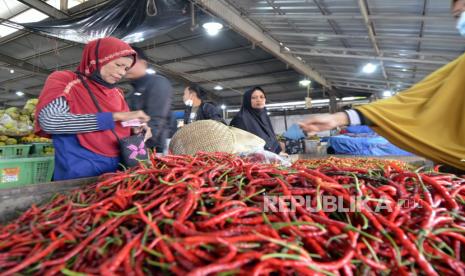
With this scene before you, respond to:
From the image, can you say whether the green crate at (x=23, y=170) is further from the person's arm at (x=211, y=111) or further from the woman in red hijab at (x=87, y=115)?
the person's arm at (x=211, y=111)

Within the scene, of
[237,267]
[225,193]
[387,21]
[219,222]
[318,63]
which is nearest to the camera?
[237,267]

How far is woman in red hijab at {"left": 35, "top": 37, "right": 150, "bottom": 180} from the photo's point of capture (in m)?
1.53

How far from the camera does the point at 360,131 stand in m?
7.66

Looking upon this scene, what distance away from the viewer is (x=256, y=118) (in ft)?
11.5

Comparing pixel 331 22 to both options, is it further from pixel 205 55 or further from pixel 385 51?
pixel 205 55

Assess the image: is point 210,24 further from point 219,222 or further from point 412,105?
point 219,222

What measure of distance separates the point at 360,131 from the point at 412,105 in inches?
258

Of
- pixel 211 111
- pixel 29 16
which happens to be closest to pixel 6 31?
pixel 29 16

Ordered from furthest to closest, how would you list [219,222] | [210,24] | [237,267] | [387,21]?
[210,24], [387,21], [219,222], [237,267]

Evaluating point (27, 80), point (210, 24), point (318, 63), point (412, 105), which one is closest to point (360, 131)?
point (318, 63)

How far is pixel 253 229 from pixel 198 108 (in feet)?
12.0

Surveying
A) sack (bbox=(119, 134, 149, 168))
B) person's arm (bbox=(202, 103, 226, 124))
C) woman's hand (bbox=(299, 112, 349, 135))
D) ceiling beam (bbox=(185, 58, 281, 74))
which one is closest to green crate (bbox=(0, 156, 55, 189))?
sack (bbox=(119, 134, 149, 168))

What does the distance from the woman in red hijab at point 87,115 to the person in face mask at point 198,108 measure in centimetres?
226

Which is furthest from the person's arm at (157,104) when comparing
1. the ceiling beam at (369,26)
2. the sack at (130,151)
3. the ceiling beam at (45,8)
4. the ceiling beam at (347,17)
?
the ceiling beam at (45,8)
